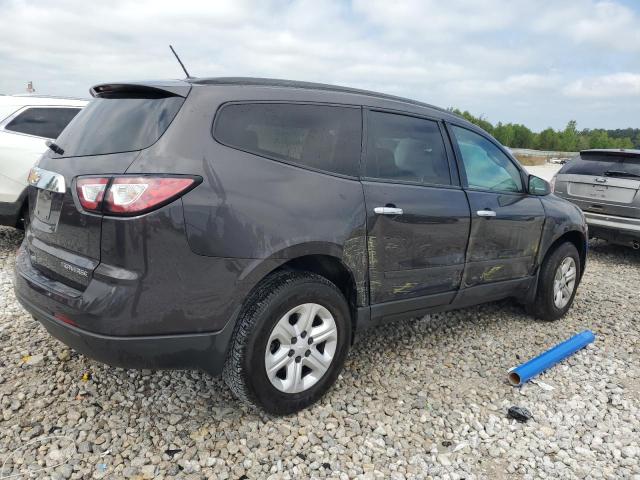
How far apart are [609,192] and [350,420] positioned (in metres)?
5.87

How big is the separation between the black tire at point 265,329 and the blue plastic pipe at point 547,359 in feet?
4.57

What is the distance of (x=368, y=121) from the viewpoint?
3.12 meters

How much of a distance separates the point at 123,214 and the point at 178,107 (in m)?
0.59

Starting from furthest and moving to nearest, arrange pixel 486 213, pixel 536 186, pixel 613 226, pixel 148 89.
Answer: pixel 613 226
pixel 536 186
pixel 486 213
pixel 148 89

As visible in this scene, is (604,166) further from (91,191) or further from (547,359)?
(91,191)

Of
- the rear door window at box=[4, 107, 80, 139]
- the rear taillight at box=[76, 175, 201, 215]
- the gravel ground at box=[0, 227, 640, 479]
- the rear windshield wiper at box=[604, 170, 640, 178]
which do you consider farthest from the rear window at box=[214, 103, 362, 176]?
the rear windshield wiper at box=[604, 170, 640, 178]

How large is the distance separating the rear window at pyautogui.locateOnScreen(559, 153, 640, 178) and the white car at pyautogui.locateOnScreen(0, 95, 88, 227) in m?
6.95

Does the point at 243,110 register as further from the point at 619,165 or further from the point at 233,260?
the point at 619,165

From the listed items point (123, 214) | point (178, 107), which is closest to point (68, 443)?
point (123, 214)

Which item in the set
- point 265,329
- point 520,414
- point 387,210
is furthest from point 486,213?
point 265,329

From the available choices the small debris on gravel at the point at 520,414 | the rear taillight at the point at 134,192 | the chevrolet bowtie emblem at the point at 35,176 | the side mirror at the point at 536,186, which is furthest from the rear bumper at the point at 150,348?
the side mirror at the point at 536,186

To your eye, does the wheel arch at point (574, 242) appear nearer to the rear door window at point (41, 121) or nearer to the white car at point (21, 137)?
the white car at point (21, 137)

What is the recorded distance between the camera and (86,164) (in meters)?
2.46

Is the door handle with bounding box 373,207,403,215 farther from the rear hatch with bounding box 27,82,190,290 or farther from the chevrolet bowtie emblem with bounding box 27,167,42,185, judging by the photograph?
the chevrolet bowtie emblem with bounding box 27,167,42,185
